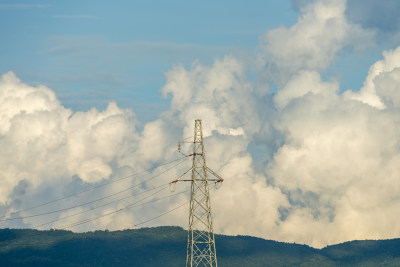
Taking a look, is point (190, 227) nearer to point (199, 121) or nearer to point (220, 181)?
point (220, 181)

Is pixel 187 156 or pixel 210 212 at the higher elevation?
pixel 187 156

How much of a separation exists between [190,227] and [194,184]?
9719mm

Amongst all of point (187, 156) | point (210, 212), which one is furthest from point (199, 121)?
point (210, 212)

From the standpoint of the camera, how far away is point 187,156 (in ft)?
515

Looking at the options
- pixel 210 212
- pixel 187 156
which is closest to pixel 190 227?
pixel 210 212

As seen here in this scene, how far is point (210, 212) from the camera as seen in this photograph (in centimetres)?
15788

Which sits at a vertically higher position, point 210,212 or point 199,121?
point 199,121

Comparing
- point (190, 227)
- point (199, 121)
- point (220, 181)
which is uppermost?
point (199, 121)

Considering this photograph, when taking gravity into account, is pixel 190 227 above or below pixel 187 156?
below

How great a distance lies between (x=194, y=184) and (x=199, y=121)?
14.7 metres

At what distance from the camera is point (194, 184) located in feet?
516

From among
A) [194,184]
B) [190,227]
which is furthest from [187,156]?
[190,227]

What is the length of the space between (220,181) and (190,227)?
1246 centimetres

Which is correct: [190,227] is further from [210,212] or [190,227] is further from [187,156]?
[187,156]
